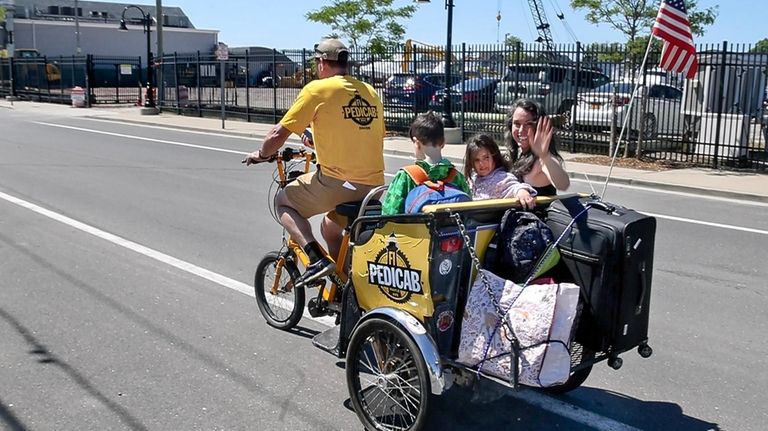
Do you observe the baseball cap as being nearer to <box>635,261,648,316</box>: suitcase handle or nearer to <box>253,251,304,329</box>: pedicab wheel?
<box>253,251,304,329</box>: pedicab wheel

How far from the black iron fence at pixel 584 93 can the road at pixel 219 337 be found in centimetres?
573

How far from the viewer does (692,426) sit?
4172mm

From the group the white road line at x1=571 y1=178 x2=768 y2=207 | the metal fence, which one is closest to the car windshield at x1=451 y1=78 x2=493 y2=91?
the white road line at x1=571 y1=178 x2=768 y2=207

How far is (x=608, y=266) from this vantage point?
11.7ft

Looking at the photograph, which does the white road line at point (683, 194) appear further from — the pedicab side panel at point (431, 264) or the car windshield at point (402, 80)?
the pedicab side panel at point (431, 264)

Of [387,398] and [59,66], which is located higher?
[59,66]

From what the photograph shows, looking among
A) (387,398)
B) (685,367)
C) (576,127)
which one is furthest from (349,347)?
(576,127)

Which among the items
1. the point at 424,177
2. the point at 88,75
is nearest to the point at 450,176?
the point at 424,177

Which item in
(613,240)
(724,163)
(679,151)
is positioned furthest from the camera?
(679,151)

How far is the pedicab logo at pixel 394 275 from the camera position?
377 cm

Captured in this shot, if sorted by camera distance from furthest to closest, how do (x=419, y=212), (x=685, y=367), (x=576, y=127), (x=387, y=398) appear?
(x=576, y=127), (x=685, y=367), (x=387, y=398), (x=419, y=212)

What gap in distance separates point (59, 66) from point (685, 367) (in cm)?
3857

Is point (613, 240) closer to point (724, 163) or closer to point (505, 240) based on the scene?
point (505, 240)

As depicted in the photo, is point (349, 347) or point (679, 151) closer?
point (349, 347)
